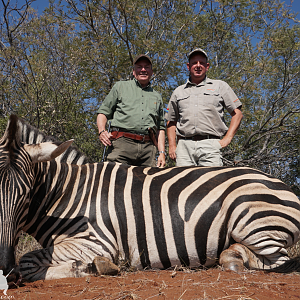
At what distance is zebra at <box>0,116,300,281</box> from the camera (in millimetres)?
3107

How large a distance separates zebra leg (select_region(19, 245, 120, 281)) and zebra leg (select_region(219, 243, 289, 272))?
1.02 meters

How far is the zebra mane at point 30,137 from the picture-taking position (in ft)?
9.70

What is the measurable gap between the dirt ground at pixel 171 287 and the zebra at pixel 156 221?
0.22 metres

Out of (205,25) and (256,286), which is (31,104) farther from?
(256,286)

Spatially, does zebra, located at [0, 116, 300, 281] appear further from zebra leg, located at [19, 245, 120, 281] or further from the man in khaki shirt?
the man in khaki shirt

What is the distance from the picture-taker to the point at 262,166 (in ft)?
28.4

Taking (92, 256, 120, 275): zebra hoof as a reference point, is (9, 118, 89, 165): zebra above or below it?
above

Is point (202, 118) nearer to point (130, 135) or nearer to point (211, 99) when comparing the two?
point (211, 99)

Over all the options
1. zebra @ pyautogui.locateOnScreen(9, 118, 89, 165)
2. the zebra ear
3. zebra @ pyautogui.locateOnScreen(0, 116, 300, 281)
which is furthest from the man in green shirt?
the zebra ear

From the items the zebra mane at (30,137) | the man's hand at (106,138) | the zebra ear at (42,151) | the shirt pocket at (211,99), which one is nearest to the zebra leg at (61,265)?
the zebra ear at (42,151)

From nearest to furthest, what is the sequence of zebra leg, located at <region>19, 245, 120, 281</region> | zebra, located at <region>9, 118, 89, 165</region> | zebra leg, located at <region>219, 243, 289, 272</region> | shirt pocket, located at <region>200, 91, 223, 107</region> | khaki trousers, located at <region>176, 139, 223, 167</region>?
1. zebra leg, located at <region>19, 245, 120, 281</region>
2. zebra leg, located at <region>219, 243, 289, 272</region>
3. zebra, located at <region>9, 118, 89, 165</region>
4. khaki trousers, located at <region>176, 139, 223, 167</region>
5. shirt pocket, located at <region>200, 91, 223, 107</region>

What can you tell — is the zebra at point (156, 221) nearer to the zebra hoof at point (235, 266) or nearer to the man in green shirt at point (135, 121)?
the zebra hoof at point (235, 266)

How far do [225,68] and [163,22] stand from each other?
2112mm

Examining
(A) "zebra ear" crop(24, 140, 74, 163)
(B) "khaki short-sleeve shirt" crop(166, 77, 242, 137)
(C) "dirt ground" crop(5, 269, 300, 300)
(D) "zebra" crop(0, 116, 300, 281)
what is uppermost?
(B) "khaki short-sleeve shirt" crop(166, 77, 242, 137)
